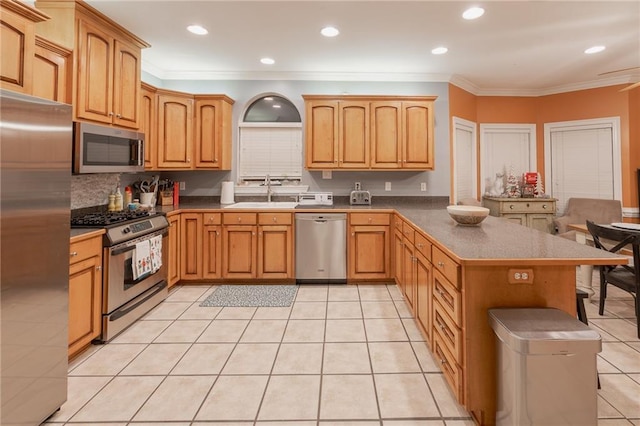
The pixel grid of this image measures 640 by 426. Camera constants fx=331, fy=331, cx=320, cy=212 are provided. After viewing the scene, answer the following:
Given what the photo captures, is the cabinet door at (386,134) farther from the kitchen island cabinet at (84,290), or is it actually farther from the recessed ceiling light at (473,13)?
the kitchen island cabinet at (84,290)

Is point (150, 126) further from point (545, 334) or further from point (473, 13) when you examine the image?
point (545, 334)

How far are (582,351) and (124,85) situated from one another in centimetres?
373

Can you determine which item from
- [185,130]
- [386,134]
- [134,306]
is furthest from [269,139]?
[134,306]

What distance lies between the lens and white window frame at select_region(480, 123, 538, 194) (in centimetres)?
505

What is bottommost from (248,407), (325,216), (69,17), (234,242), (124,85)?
(248,407)

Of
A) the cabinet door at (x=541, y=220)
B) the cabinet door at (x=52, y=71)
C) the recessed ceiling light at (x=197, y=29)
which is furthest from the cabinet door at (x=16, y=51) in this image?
the cabinet door at (x=541, y=220)

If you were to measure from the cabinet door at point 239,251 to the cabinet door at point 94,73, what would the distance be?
65.0 inches

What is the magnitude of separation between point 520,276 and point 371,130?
9.45 ft

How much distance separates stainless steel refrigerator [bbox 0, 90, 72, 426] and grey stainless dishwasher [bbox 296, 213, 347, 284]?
240cm

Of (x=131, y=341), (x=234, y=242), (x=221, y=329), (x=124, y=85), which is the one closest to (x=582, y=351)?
(x=221, y=329)

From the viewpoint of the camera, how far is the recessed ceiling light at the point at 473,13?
281 cm

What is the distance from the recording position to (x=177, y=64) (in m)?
4.18

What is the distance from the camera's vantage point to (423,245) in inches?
95.3

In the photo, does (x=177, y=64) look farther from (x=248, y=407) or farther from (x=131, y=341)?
(x=248, y=407)
